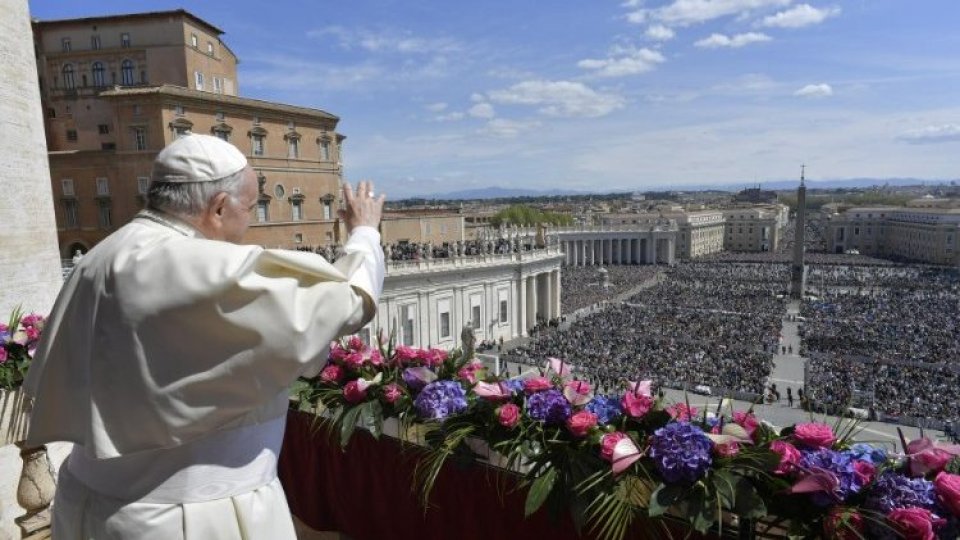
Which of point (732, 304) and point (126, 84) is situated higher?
point (126, 84)

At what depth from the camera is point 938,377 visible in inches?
1067

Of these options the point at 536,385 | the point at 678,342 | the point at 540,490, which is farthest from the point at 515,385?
the point at 678,342

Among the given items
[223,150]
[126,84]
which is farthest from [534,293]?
[223,150]

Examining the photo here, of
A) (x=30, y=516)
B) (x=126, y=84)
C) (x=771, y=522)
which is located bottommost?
(x=30, y=516)

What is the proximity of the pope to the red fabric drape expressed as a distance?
6.01 ft

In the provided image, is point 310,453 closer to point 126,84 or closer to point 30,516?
point 30,516

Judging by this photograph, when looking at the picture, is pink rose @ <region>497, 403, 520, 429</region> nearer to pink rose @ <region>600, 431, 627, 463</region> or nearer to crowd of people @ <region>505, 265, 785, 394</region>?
pink rose @ <region>600, 431, 627, 463</region>

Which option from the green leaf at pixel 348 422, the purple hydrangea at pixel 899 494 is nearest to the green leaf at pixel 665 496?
the purple hydrangea at pixel 899 494

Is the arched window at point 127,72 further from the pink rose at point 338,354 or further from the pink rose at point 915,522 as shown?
the pink rose at point 915,522

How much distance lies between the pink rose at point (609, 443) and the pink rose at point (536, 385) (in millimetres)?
594

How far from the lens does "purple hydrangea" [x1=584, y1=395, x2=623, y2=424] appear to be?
3381 mm

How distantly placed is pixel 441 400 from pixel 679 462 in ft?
5.17

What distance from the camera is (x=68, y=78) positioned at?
2900cm

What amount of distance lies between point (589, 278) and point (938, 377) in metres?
47.7
